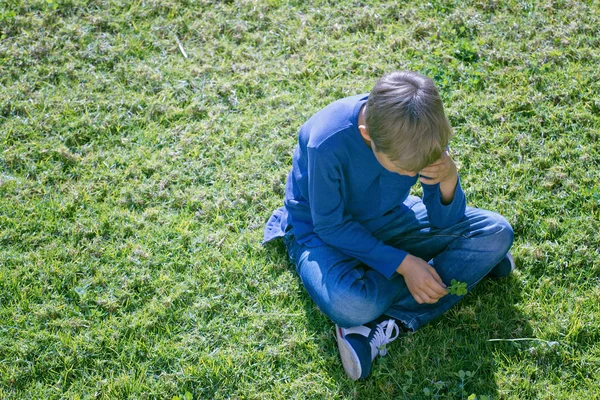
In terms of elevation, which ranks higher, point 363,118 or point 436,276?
point 363,118

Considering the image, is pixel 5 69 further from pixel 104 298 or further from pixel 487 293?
pixel 487 293

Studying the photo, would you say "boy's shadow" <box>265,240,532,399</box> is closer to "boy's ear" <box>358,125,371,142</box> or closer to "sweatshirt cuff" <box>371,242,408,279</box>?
"sweatshirt cuff" <box>371,242,408,279</box>

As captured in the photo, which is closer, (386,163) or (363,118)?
(386,163)

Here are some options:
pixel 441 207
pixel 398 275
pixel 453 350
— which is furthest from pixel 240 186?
pixel 453 350

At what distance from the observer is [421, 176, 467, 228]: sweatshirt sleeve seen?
3.04m

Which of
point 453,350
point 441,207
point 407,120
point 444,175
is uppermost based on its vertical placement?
point 407,120

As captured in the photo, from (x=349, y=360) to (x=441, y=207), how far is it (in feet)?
2.57

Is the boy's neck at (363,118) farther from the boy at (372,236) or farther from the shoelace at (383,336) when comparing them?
the shoelace at (383,336)

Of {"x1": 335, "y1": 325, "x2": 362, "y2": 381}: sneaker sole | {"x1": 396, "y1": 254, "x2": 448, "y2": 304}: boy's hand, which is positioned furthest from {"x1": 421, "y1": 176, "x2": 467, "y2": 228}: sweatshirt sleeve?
{"x1": 335, "y1": 325, "x2": 362, "y2": 381}: sneaker sole

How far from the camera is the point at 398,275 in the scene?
123 inches

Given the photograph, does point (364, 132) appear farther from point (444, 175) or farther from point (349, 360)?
point (349, 360)

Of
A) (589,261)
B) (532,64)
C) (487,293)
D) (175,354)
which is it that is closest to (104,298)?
(175,354)

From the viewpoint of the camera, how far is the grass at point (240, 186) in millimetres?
3037

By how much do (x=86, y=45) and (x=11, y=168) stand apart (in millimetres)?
1144
